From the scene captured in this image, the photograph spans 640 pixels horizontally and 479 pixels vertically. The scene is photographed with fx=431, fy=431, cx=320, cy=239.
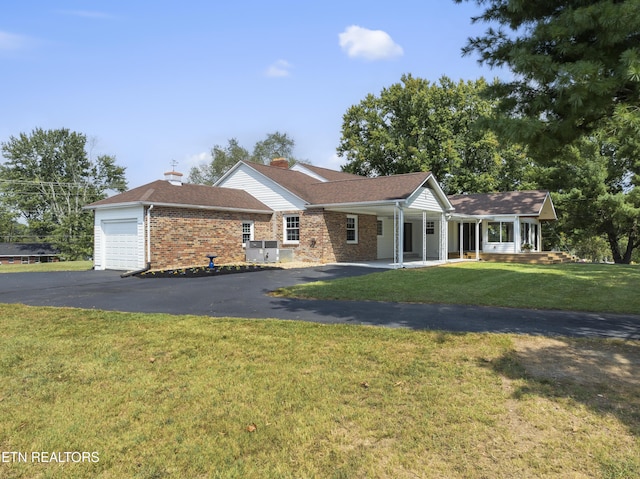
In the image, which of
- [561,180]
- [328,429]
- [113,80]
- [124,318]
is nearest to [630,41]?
[328,429]

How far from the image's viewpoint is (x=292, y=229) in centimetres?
2308

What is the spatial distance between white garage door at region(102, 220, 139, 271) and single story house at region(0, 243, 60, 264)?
39.3m

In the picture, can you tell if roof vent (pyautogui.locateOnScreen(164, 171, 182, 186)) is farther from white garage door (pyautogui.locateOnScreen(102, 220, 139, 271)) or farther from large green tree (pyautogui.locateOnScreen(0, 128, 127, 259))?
large green tree (pyautogui.locateOnScreen(0, 128, 127, 259))

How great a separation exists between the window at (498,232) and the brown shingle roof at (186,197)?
14.5 metres

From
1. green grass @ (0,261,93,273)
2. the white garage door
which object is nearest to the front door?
the white garage door

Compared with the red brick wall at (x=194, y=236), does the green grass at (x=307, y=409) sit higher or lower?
lower

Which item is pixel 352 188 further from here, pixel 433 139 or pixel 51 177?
pixel 51 177

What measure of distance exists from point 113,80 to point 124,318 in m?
12.9

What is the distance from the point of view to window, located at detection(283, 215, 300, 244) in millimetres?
22781

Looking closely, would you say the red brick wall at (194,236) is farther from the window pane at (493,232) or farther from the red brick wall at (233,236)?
the window pane at (493,232)

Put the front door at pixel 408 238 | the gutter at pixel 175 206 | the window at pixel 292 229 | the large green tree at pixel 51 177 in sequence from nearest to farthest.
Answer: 1. the gutter at pixel 175 206
2. the window at pixel 292 229
3. the front door at pixel 408 238
4. the large green tree at pixel 51 177

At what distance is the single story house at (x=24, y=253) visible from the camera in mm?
53062

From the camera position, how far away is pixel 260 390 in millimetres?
4367

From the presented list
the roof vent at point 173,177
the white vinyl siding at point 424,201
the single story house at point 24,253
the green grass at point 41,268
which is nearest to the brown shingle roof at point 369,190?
the white vinyl siding at point 424,201
